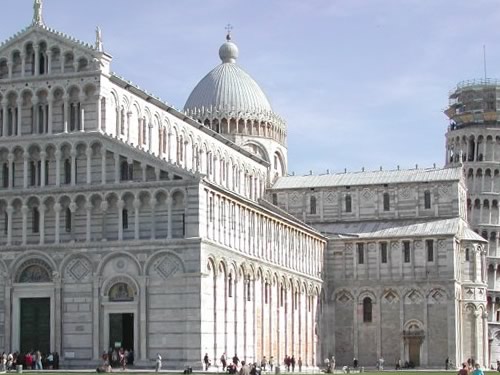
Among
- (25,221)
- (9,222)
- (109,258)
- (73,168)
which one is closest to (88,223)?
(109,258)

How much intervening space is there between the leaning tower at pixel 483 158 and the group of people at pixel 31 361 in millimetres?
48061

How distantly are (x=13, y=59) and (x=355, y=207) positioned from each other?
32.1m

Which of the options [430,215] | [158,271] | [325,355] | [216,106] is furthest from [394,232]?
[158,271]

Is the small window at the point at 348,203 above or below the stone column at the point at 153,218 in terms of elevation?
above

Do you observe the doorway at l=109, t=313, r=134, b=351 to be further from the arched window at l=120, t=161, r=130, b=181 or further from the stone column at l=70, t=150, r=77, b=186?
the stone column at l=70, t=150, r=77, b=186

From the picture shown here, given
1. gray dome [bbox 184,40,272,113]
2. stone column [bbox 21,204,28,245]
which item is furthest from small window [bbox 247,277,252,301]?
gray dome [bbox 184,40,272,113]

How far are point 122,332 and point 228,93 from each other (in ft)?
107

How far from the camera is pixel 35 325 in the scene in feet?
208

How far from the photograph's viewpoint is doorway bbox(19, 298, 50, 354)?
63.1m

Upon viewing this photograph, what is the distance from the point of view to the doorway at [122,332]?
61688 mm

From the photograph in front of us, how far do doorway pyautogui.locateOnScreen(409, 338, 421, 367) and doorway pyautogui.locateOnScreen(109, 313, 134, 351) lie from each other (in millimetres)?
26916

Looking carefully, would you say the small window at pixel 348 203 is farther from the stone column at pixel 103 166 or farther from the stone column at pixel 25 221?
the stone column at pixel 25 221

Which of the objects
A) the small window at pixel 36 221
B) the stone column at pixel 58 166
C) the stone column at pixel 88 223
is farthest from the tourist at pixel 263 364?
the stone column at pixel 58 166

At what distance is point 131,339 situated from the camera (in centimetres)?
6178
